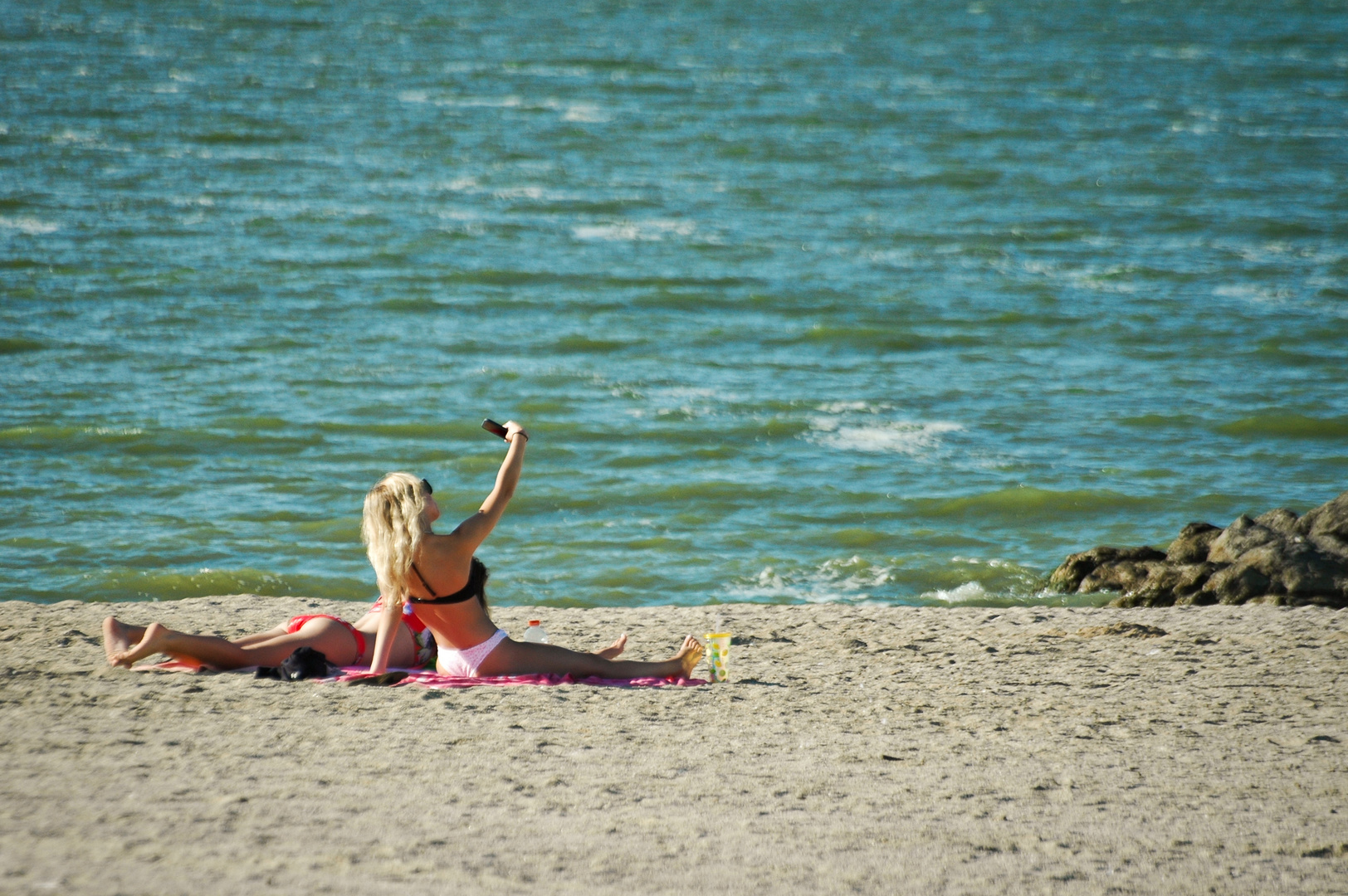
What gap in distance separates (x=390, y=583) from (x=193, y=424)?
735 centimetres

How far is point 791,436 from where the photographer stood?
1195cm

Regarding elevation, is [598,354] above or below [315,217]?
below

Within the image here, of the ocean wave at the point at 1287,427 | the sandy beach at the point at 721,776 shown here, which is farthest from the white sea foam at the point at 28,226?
the ocean wave at the point at 1287,427

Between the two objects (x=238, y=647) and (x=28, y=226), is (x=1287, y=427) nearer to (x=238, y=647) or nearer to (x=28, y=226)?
(x=238, y=647)

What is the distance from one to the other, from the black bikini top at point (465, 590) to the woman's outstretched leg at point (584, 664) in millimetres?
306

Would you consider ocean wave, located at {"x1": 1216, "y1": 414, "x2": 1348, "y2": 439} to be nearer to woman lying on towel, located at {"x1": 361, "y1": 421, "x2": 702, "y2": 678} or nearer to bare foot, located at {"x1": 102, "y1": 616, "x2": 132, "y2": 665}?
woman lying on towel, located at {"x1": 361, "y1": 421, "x2": 702, "y2": 678}

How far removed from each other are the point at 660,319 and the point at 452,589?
10.8 meters

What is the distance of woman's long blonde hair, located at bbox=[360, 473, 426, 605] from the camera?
209 inches

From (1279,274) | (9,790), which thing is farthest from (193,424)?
(1279,274)

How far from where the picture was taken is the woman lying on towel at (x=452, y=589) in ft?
17.5

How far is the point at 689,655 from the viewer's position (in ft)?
18.9

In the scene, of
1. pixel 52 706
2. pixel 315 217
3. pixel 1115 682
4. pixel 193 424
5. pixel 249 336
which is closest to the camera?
pixel 52 706

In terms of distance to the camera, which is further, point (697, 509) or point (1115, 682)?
point (697, 509)

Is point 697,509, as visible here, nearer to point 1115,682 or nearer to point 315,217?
point 1115,682
